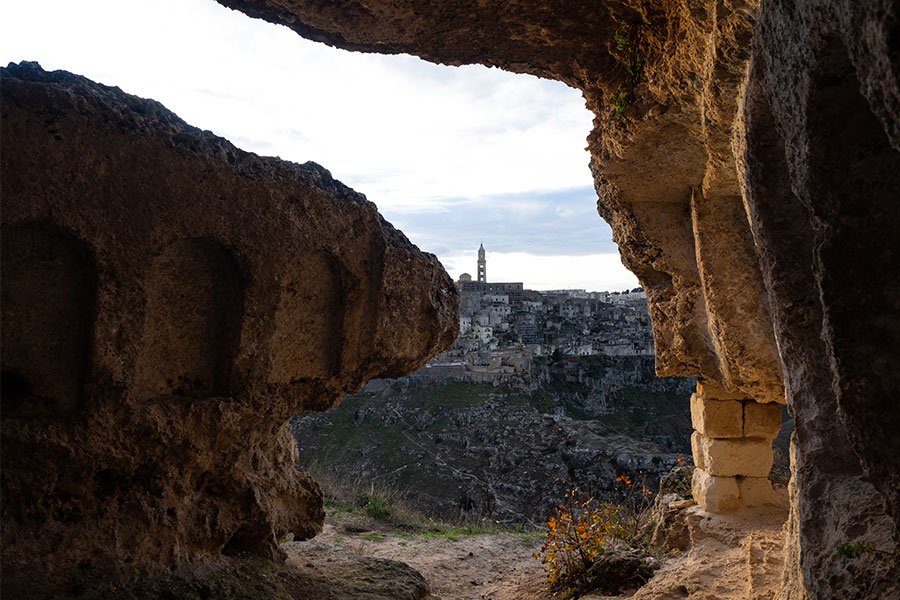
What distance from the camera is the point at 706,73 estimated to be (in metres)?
3.42

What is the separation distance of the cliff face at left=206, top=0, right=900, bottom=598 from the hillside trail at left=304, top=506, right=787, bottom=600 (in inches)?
48.4

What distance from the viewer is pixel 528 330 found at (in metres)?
51.4

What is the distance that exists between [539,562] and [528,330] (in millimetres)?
44209

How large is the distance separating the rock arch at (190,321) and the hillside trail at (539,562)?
11.5 feet

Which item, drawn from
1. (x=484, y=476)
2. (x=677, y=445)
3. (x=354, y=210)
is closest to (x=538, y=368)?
(x=677, y=445)

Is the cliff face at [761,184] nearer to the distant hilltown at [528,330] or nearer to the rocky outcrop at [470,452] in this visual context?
the rocky outcrop at [470,452]

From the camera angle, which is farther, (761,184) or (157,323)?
(157,323)

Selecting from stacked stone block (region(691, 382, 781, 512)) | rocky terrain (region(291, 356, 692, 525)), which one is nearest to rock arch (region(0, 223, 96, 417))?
stacked stone block (region(691, 382, 781, 512))

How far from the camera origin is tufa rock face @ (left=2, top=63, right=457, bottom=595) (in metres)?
3.04

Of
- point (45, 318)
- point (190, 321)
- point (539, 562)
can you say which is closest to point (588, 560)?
point (539, 562)

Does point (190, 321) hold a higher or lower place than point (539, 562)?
higher

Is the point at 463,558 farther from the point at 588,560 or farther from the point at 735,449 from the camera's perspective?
the point at 735,449

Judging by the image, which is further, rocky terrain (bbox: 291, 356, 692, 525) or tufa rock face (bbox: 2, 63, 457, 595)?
rocky terrain (bbox: 291, 356, 692, 525)

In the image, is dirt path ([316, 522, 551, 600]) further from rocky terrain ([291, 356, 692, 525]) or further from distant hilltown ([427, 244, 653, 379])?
distant hilltown ([427, 244, 653, 379])
